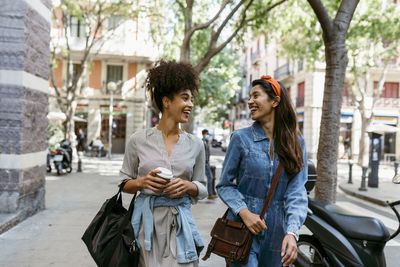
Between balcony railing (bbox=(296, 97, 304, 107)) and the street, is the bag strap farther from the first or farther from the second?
balcony railing (bbox=(296, 97, 304, 107))

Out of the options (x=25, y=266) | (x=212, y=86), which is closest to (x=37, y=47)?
(x=25, y=266)

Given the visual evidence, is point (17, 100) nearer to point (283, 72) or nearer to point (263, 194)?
point (263, 194)

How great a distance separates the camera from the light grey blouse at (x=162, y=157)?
7.72 feet

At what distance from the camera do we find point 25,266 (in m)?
4.32

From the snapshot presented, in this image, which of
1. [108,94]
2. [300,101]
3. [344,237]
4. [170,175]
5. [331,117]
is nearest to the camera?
[170,175]

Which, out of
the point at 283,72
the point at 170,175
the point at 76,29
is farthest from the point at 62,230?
the point at 283,72

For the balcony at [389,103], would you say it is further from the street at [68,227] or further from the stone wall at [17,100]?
the stone wall at [17,100]

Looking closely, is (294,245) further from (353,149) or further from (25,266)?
(353,149)

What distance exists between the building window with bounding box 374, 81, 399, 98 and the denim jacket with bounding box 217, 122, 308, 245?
94.8 feet

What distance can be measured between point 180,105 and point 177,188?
20.6 inches

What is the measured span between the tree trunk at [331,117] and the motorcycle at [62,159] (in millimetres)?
9517

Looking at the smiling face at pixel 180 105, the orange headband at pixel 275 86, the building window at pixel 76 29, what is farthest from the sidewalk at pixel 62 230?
the building window at pixel 76 29

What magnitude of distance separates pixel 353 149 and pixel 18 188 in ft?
82.5

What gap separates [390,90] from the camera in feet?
93.4
